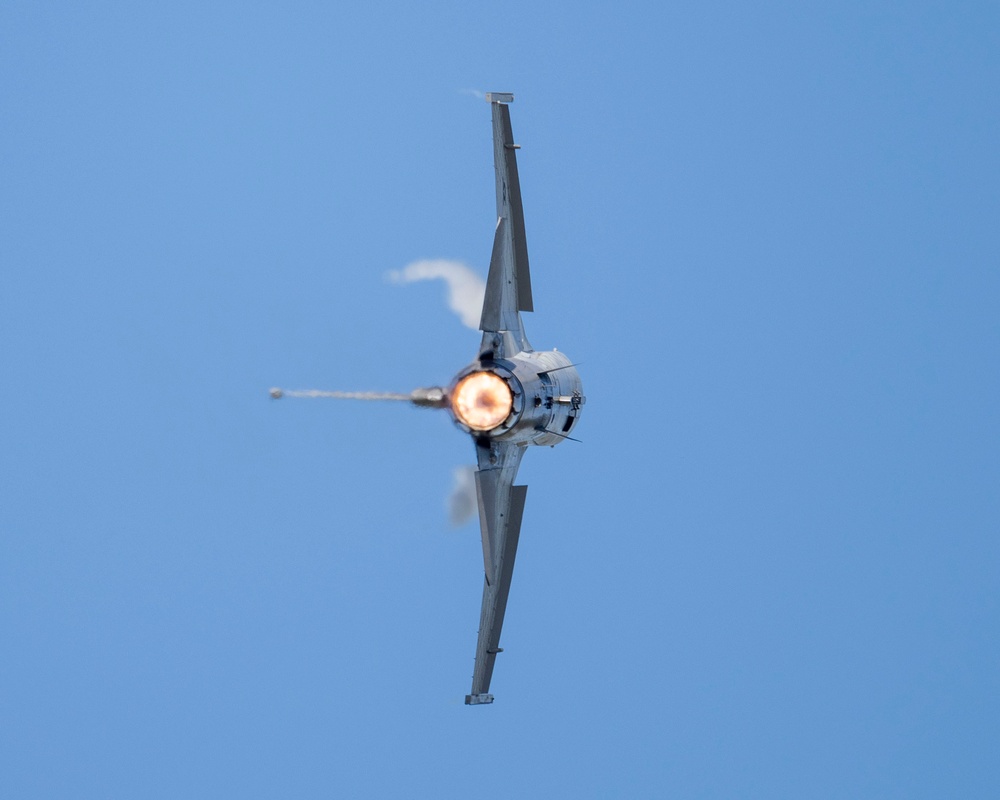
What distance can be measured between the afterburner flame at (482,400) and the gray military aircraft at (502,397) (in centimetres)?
1

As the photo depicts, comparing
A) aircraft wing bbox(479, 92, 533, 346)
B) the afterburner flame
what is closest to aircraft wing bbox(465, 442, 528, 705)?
aircraft wing bbox(479, 92, 533, 346)

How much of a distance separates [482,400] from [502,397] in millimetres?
351

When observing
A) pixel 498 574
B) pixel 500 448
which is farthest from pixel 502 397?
pixel 498 574

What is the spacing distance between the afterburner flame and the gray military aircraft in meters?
0.01

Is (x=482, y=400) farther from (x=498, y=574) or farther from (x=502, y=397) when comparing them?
(x=498, y=574)

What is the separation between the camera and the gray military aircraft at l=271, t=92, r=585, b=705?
30.0 meters

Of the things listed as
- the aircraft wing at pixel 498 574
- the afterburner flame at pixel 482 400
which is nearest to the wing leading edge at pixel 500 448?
the aircraft wing at pixel 498 574

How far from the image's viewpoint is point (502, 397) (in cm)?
3020

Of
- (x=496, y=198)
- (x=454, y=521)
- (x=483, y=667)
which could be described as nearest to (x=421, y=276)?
(x=496, y=198)

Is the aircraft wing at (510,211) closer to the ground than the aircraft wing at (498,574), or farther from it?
farther from it

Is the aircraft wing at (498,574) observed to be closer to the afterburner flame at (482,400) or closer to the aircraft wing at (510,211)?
the aircraft wing at (510,211)

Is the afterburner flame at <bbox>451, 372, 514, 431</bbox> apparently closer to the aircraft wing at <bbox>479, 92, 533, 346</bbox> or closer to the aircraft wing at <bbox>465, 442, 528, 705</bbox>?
the aircraft wing at <bbox>479, 92, 533, 346</bbox>

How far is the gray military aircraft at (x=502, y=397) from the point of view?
30.0 meters

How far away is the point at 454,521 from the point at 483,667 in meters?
2.96
